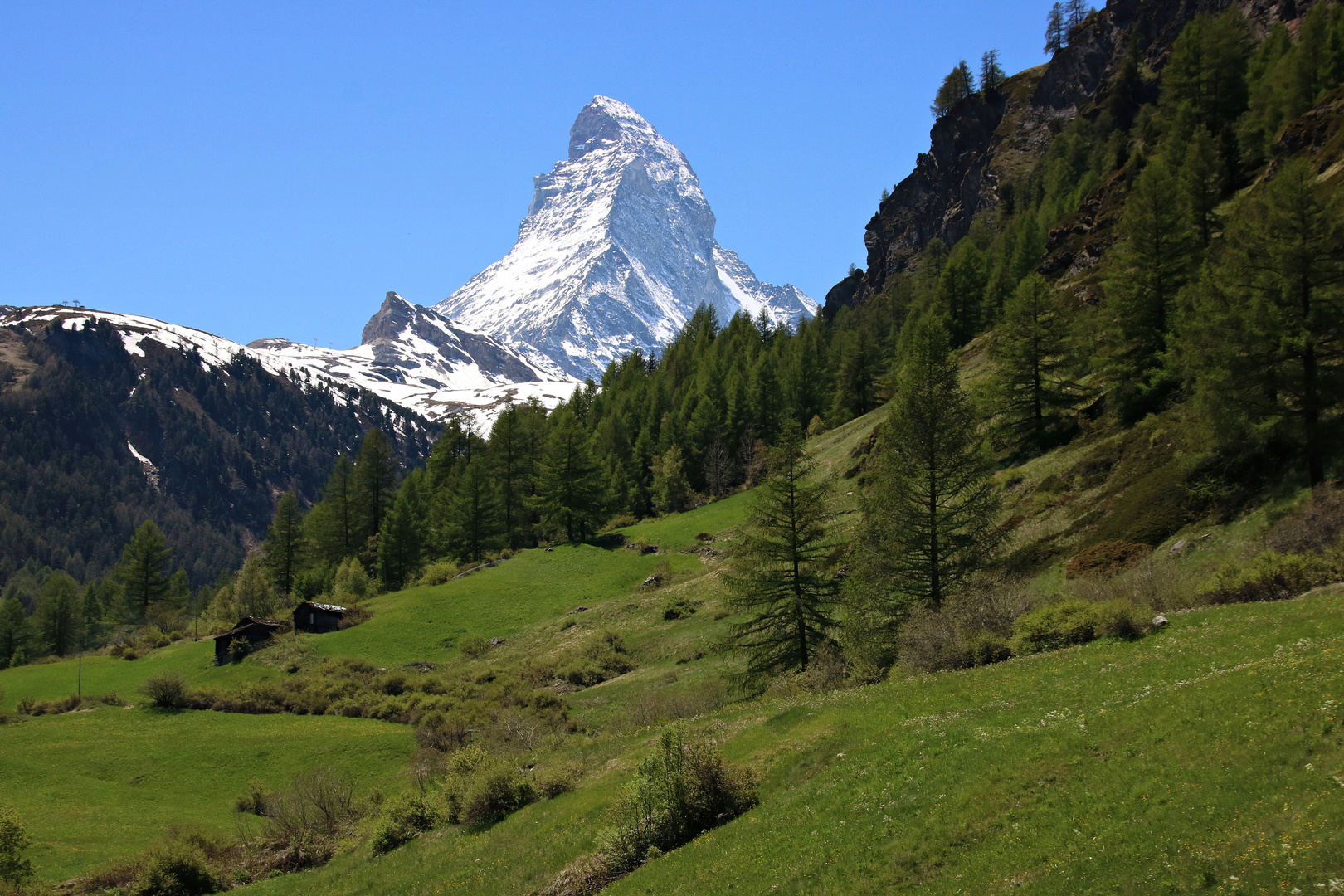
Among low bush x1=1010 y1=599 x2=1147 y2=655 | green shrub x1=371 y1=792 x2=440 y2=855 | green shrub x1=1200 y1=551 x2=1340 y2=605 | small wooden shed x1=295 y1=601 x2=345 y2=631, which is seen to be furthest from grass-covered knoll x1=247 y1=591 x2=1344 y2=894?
small wooden shed x1=295 y1=601 x2=345 y2=631

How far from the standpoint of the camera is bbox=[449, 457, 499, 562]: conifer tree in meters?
86.9

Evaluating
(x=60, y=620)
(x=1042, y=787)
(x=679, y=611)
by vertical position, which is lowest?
(x=1042, y=787)

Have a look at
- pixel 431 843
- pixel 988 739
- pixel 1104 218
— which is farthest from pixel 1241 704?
pixel 1104 218

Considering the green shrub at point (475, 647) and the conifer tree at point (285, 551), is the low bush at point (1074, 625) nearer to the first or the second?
→ the green shrub at point (475, 647)

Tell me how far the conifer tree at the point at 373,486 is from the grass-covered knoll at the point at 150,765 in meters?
44.4

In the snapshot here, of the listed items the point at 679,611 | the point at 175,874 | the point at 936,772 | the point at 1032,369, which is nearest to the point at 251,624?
the point at 679,611

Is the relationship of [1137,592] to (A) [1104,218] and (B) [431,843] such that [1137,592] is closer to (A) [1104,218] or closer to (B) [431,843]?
(B) [431,843]

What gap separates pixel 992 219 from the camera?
5600 inches

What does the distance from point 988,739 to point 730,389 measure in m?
84.4

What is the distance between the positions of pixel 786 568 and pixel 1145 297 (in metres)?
27.4

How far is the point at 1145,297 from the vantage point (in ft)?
155

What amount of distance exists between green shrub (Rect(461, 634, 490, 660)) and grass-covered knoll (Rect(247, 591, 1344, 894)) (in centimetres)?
3319

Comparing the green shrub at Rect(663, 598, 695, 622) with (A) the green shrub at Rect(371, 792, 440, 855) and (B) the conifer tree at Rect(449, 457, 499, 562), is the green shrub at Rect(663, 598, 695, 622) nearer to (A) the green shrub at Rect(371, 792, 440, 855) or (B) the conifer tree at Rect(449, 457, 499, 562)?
(A) the green shrub at Rect(371, 792, 440, 855)

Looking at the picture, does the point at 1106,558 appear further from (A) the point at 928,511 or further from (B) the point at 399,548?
(B) the point at 399,548
